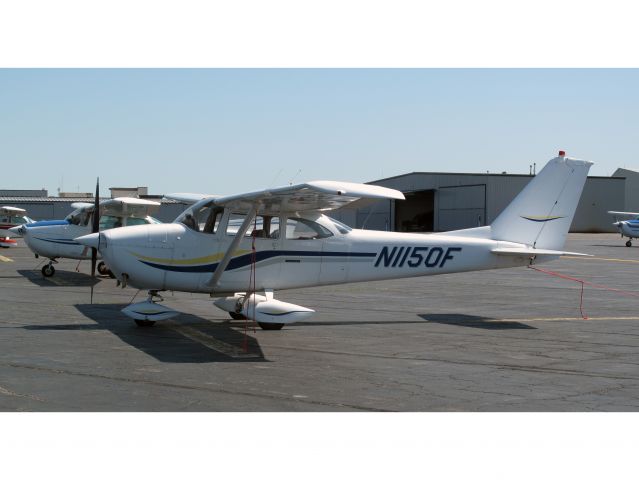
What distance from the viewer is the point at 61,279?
2212 cm

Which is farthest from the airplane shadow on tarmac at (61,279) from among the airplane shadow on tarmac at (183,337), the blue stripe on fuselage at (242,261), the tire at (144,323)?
the blue stripe on fuselage at (242,261)

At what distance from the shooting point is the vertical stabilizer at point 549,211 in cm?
1405

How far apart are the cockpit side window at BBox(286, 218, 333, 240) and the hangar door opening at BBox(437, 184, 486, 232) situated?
52075 millimetres

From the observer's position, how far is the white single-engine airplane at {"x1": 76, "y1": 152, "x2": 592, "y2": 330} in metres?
12.2

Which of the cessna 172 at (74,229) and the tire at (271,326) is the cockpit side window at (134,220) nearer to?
the cessna 172 at (74,229)

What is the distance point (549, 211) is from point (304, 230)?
15.8ft

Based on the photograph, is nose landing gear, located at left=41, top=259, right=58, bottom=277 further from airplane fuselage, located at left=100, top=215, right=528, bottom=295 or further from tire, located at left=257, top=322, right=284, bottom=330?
tire, located at left=257, top=322, right=284, bottom=330

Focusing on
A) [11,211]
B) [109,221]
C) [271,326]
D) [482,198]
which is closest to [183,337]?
[271,326]

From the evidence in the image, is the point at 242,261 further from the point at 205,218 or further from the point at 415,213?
the point at 415,213

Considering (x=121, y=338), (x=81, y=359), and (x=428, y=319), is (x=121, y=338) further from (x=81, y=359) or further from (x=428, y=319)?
(x=428, y=319)

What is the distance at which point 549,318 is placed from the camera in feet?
47.0

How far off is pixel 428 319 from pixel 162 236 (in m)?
5.24

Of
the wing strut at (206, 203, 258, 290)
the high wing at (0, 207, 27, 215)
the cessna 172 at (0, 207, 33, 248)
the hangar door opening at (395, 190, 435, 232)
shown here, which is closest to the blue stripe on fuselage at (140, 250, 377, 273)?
the wing strut at (206, 203, 258, 290)

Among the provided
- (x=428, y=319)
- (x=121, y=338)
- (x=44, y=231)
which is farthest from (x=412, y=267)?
(x=44, y=231)
